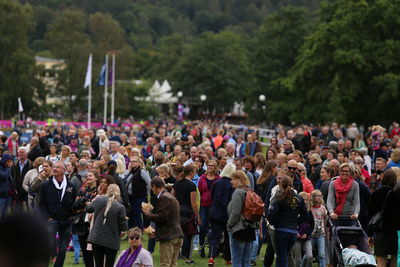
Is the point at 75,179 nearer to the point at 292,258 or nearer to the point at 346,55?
the point at 292,258

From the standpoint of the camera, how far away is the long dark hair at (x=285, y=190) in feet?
32.8

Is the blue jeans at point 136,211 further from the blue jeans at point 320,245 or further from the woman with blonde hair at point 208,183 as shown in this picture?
the blue jeans at point 320,245

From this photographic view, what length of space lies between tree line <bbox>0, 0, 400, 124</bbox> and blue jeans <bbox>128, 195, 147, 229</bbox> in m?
37.8

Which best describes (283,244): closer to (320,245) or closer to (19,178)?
(320,245)

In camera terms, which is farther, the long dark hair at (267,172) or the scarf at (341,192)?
the long dark hair at (267,172)

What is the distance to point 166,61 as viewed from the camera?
13162 centimetres

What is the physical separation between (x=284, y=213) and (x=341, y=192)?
1807 millimetres

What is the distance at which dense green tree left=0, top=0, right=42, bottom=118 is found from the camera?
8250cm

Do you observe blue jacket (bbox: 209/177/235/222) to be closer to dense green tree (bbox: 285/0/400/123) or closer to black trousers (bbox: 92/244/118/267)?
black trousers (bbox: 92/244/118/267)

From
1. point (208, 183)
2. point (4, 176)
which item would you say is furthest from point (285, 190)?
point (4, 176)

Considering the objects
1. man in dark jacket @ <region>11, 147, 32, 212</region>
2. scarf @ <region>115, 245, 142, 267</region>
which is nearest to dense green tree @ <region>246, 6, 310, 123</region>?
man in dark jacket @ <region>11, 147, 32, 212</region>

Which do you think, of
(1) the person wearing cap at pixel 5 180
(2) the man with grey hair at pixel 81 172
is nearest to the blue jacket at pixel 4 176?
(1) the person wearing cap at pixel 5 180

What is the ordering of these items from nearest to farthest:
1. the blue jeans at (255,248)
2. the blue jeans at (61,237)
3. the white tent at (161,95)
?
1. the blue jeans at (61,237)
2. the blue jeans at (255,248)
3. the white tent at (161,95)

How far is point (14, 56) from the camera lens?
3255 inches
